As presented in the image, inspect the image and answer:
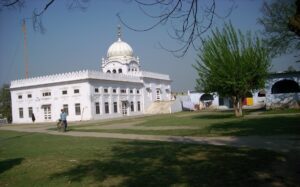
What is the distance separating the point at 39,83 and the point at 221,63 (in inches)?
1220

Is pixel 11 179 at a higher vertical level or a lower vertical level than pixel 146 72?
lower

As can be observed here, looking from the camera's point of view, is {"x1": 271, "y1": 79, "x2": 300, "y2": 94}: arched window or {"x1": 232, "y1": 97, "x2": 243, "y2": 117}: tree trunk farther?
{"x1": 271, "y1": 79, "x2": 300, "y2": 94}: arched window

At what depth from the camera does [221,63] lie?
32.1m

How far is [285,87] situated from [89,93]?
25080 mm

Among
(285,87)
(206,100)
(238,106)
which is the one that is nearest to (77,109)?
(206,100)

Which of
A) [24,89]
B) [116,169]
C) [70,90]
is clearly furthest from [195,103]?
[116,169]

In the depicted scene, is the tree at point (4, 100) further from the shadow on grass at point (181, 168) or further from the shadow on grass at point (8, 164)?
the shadow on grass at point (181, 168)

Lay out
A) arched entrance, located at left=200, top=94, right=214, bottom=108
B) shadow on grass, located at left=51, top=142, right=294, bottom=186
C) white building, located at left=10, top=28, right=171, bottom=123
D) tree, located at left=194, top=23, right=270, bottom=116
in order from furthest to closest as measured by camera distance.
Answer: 1. arched entrance, located at left=200, top=94, right=214, bottom=108
2. white building, located at left=10, top=28, right=171, bottom=123
3. tree, located at left=194, top=23, right=270, bottom=116
4. shadow on grass, located at left=51, top=142, right=294, bottom=186

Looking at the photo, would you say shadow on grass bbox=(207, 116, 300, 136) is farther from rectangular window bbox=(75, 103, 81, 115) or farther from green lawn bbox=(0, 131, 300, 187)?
rectangular window bbox=(75, 103, 81, 115)

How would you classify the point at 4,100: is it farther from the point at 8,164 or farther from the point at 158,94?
the point at 8,164

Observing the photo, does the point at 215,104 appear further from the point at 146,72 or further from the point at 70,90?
the point at 70,90

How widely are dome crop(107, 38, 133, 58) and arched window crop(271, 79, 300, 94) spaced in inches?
1141

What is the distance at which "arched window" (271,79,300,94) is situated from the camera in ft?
145

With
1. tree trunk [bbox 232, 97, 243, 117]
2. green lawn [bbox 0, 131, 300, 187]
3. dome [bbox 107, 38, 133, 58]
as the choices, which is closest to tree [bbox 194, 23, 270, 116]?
tree trunk [bbox 232, 97, 243, 117]
